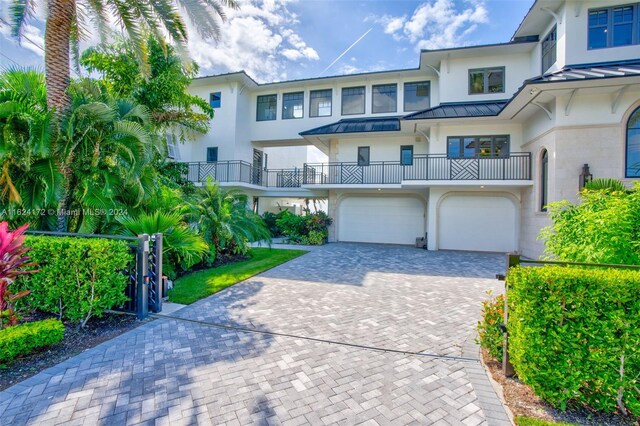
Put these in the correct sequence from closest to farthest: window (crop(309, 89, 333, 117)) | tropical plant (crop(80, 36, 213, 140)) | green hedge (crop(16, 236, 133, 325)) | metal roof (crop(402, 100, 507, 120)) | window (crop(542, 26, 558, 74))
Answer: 1. green hedge (crop(16, 236, 133, 325))
2. tropical plant (crop(80, 36, 213, 140))
3. window (crop(542, 26, 558, 74))
4. metal roof (crop(402, 100, 507, 120))
5. window (crop(309, 89, 333, 117))

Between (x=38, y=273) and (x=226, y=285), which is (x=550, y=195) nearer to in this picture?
(x=226, y=285)

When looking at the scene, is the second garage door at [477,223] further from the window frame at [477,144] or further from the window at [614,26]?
the window at [614,26]

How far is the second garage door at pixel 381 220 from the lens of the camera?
1675cm

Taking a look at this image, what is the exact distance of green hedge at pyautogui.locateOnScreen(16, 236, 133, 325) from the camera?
470 cm

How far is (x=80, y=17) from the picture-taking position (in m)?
7.91

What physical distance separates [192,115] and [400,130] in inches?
400

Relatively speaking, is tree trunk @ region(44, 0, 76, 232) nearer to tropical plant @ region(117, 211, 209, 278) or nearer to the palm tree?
the palm tree

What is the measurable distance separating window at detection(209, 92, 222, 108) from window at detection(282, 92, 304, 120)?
4.07 meters

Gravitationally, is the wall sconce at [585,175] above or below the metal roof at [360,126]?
below

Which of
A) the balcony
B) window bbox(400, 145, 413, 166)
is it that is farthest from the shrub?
window bbox(400, 145, 413, 166)

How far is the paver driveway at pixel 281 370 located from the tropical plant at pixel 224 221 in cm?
362

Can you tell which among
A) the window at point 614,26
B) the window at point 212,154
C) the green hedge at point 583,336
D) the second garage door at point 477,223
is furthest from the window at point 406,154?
the green hedge at point 583,336

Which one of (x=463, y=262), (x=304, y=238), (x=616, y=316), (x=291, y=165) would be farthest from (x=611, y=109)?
(x=291, y=165)

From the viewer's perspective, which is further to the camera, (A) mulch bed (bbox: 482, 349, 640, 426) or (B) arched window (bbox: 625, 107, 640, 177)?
(B) arched window (bbox: 625, 107, 640, 177)
